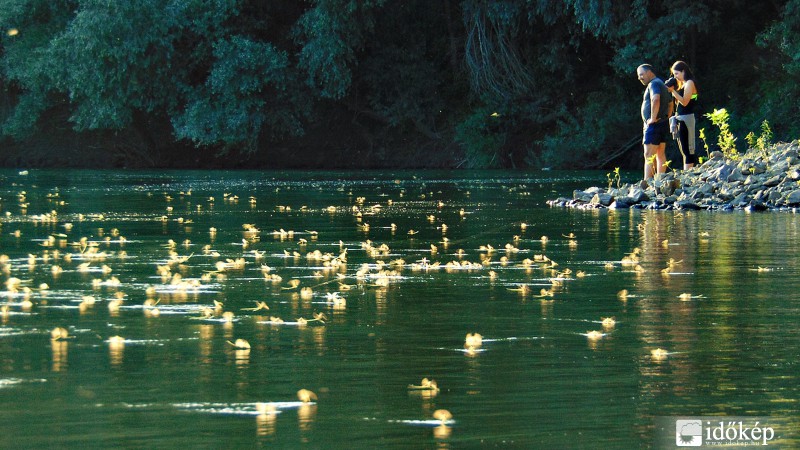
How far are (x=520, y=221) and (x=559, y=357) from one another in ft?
33.1

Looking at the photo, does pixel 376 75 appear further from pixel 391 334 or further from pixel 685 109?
pixel 391 334

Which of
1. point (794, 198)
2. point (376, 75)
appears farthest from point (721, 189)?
point (376, 75)

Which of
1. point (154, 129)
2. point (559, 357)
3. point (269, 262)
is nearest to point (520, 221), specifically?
point (269, 262)

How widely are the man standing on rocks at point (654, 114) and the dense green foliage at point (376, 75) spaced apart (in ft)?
54.9

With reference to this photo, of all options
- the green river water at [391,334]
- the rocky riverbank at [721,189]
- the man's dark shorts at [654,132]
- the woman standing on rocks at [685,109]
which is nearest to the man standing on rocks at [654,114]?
the man's dark shorts at [654,132]

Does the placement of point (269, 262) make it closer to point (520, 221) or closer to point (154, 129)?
point (520, 221)

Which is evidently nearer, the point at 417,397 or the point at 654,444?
the point at 654,444

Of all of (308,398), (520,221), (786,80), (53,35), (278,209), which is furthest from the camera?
(53,35)

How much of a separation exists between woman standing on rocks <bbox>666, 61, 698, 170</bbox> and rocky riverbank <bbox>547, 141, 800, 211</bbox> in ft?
3.56

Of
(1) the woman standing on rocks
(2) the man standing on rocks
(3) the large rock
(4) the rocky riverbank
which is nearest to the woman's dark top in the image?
(1) the woman standing on rocks

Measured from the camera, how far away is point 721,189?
62.1 ft

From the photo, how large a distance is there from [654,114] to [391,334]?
47.7ft

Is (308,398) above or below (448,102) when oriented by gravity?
below

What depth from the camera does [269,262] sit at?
432 inches
